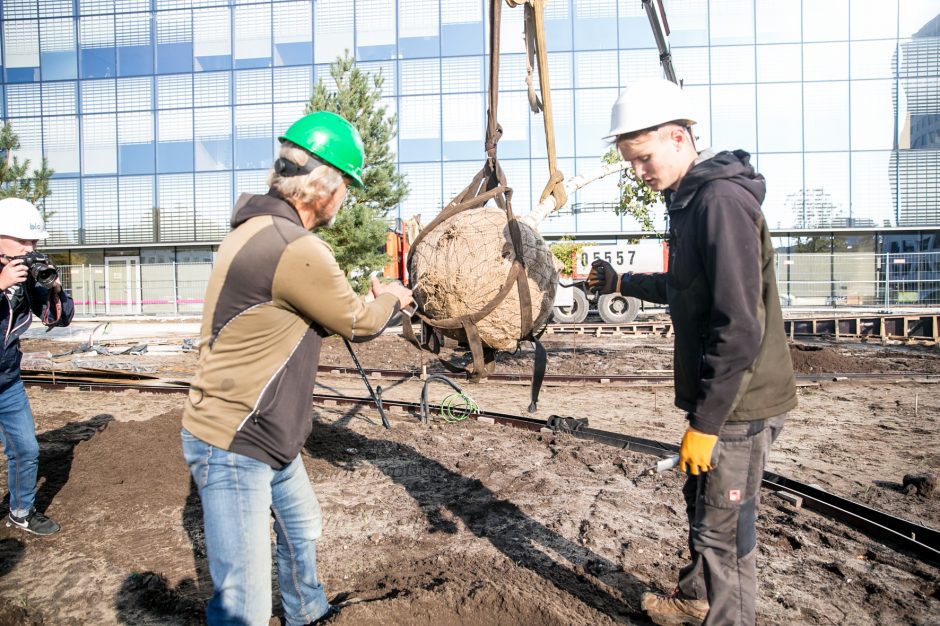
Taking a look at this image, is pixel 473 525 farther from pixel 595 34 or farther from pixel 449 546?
pixel 595 34

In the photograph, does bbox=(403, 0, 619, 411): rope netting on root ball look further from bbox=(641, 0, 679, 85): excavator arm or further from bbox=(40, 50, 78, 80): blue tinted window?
bbox=(40, 50, 78, 80): blue tinted window

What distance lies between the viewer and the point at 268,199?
2.33 m

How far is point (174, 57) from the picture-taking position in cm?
3244

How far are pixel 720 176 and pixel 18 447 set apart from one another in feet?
16.1

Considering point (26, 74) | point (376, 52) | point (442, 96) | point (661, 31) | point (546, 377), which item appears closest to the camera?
point (661, 31)

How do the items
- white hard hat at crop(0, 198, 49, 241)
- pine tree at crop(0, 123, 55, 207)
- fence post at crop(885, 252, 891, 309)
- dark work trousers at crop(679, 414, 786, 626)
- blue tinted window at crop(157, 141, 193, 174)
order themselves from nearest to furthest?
dark work trousers at crop(679, 414, 786, 626) < white hard hat at crop(0, 198, 49, 241) < pine tree at crop(0, 123, 55, 207) < fence post at crop(885, 252, 891, 309) < blue tinted window at crop(157, 141, 193, 174)

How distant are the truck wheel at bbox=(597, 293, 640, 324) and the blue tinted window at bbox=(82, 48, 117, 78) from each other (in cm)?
2876

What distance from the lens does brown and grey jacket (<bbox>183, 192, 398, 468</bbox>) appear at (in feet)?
7.19

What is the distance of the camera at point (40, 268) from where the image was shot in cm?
409

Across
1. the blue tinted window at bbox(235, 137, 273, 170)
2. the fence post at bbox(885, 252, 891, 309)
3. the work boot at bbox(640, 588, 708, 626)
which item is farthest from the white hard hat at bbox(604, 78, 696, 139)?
the blue tinted window at bbox(235, 137, 273, 170)

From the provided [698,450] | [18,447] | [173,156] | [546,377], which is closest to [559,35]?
[173,156]

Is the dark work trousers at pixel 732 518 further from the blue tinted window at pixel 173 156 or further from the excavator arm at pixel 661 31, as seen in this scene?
the blue tinted window at pixel 173 156

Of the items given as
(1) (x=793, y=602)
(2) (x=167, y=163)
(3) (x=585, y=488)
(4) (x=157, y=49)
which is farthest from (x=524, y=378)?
(4) (x=157, y=49)

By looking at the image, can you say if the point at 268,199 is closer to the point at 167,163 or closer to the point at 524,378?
the point at 524,378
